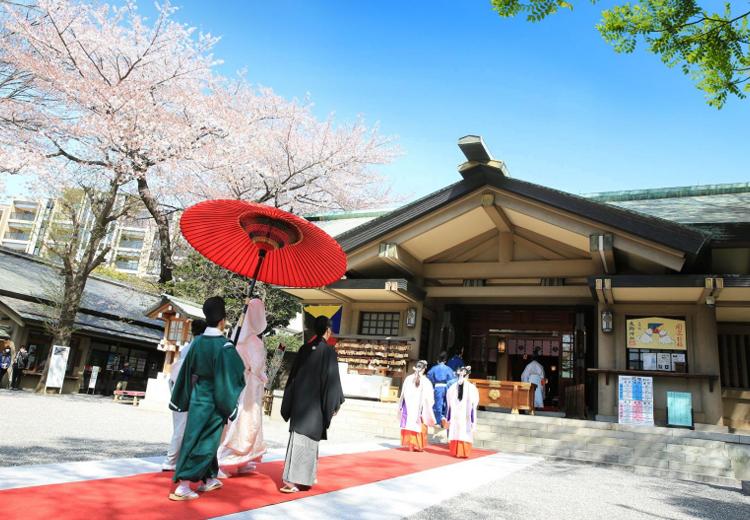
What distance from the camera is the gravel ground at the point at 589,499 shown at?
439 cm

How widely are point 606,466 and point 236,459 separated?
21.1 ft

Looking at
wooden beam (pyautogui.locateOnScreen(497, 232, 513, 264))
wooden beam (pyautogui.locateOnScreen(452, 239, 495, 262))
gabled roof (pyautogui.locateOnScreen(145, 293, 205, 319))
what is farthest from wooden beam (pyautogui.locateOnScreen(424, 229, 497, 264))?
gabled roof (pyautogui.locateOnScreen(145, 293, 205, 319))

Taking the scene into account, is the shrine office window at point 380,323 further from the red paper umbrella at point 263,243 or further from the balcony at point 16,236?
the balcony at point 16,236

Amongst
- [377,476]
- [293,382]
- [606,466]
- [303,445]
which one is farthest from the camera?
[606,466]

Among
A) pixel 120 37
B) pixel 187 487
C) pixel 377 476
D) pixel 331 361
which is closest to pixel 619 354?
pixel 377 476

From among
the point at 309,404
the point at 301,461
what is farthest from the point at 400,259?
the point at 301,461

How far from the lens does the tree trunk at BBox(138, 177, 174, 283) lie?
639 inches

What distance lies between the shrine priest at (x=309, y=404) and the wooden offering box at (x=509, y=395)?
699cm

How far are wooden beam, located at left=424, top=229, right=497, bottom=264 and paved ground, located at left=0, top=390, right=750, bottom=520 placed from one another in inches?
240

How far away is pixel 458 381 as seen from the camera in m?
8.73

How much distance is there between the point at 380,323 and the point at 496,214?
4344mm

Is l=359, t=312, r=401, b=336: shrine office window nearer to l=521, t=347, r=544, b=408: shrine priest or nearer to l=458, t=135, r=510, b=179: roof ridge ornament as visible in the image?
l=521, t=347, r=544, b=408: shrine priest

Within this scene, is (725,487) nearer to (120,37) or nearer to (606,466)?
(606,466)

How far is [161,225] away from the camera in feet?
55.9
